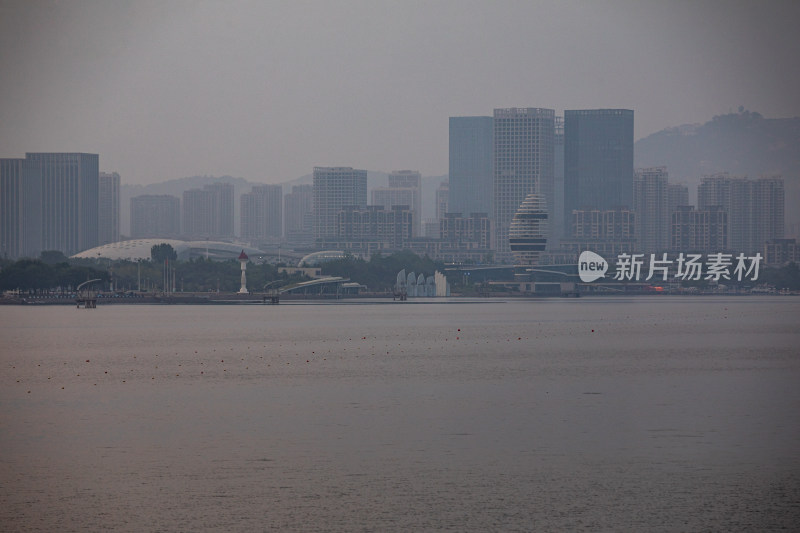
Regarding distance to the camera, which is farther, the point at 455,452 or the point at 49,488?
the point at 455,452

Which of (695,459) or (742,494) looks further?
(695,459)

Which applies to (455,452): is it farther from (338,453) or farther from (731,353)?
(731,353)

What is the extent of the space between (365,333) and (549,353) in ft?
86.6

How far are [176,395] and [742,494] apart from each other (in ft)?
99.3

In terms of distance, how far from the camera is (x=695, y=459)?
37500 mm

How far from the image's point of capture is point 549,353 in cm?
8206

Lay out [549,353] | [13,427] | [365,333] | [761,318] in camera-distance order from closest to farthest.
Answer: [13,427] → [549,353] → [365,333] → [761,318]

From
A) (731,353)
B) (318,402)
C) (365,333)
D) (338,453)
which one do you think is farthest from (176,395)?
(365,333)

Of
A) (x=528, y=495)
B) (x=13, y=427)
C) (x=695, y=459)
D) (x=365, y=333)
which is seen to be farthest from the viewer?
(x=365, y=333)

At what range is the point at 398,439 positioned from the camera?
136 feet

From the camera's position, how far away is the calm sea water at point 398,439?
30.7 metres

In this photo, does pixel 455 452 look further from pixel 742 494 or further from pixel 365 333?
pixel 365 333

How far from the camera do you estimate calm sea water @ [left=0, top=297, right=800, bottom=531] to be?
3073cm

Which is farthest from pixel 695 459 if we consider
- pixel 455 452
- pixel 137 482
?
pixel 137 482
